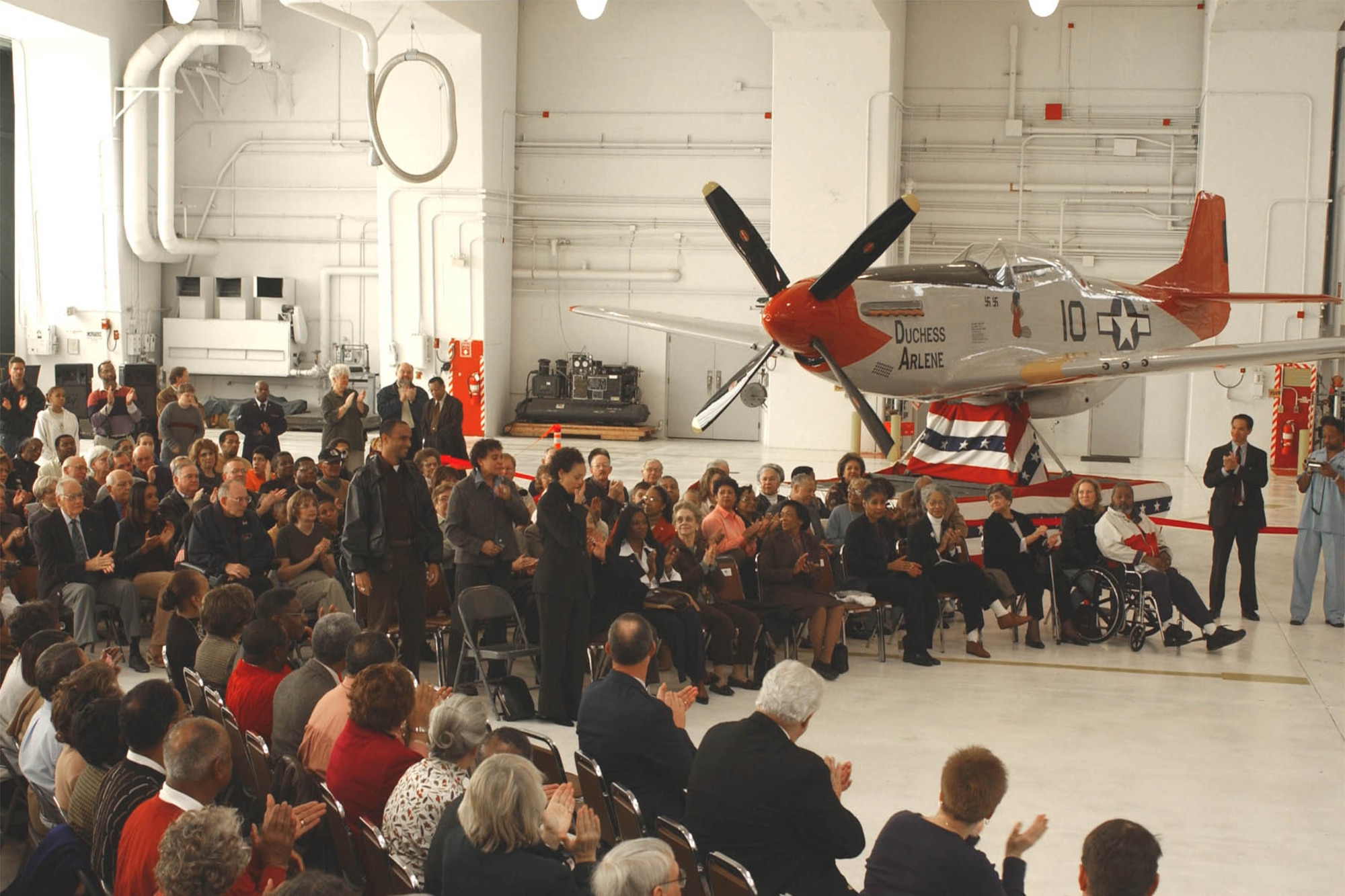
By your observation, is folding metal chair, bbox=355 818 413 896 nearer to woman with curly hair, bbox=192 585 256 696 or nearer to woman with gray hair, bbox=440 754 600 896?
woman with gray hair, bbox=440 754 600 896

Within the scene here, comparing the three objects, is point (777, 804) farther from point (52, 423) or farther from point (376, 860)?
point (52, 423)

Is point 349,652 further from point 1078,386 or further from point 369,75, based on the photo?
point 369,75

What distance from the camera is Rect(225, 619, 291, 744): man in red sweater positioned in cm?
464

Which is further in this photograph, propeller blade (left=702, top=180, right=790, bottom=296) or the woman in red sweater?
propeller blade (left=702, top=180, right=790, bottom=296)

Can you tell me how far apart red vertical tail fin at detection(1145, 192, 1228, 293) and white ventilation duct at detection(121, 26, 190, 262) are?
14.8m

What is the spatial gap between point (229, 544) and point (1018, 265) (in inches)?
281

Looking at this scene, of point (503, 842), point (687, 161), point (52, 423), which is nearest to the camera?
point (503, 842)

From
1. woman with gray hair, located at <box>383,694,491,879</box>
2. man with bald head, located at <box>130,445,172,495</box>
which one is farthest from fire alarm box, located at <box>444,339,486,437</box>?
woman with gray hair, located at <box>383,694,491,879</box>

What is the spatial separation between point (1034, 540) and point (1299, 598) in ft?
7.00

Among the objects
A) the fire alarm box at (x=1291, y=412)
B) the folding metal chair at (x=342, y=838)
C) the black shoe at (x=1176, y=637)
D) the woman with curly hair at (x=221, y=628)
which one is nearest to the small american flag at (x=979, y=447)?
the black shoe at (x=1176, y=637)

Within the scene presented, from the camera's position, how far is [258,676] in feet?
15.4

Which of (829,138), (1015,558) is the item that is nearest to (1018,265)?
(1015,558)

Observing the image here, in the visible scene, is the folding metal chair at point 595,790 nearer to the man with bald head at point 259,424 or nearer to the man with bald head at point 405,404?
the man with bald head at point 259,424

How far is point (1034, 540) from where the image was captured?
8445 mm
